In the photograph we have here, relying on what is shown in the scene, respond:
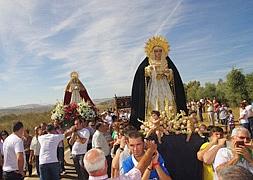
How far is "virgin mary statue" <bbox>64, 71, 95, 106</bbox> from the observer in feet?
56.2

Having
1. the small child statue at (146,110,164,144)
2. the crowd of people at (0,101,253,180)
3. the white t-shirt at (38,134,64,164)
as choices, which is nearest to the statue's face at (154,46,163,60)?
the crowd of people at (0,101,253,180)

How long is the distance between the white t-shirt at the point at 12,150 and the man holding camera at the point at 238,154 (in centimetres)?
388

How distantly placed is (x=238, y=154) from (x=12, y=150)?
4.42m

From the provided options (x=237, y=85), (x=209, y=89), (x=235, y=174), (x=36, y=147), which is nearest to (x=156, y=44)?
(x=36, y=147)

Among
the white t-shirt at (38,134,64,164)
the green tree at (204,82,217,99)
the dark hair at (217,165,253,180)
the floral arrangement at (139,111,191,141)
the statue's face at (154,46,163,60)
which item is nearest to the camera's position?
the dark hair at (217,165,253,180)

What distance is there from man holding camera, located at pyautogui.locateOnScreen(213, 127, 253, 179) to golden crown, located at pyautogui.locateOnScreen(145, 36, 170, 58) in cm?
711

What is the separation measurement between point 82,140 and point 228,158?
5.22 meters

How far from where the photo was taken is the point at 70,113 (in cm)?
1302

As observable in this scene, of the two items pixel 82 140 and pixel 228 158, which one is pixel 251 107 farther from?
pixel 228 158

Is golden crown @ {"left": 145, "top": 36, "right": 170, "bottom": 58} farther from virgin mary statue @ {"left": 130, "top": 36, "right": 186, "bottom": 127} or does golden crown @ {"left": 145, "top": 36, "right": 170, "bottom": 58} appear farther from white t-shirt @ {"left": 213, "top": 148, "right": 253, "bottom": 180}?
white t-shirt @ {"left": 213, "top": 148, "right": 253, "bottom": 180}

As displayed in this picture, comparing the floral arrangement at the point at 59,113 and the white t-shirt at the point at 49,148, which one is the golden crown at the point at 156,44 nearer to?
the floral arrangement at the point at 59,113

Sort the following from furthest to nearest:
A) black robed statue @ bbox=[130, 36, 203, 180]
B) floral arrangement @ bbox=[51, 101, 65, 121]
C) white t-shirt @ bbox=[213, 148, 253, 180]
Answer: floral arrangement @ bbox=[51, 101, 65, 121], black robed statue @ bbox=[130, 36, 203, 180], white t-shirt @ bbox=[213, 148, 253, 180]

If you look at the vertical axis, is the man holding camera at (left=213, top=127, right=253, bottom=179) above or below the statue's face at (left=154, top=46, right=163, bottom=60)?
below

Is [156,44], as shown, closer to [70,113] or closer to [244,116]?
[70,113]
